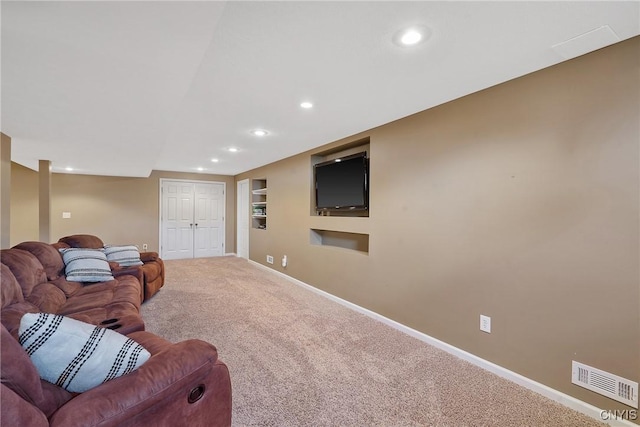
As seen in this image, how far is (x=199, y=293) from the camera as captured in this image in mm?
4078

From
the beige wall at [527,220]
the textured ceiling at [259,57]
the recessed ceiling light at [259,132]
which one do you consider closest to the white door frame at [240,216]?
the recessed ceiling light at [259,132]

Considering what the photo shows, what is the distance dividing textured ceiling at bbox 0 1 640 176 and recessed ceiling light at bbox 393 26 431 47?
43mm

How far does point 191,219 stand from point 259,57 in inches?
247

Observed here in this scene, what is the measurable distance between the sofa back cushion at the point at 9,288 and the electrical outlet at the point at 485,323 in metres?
3.17

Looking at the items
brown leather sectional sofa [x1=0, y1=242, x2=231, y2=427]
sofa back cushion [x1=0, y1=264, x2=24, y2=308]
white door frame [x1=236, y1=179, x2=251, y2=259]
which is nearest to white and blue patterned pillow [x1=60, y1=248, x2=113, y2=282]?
brown leather sectional sofa [x1=0, y1=242, x2=231, y2=427]

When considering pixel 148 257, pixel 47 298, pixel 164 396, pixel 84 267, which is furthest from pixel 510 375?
pixel 148 257

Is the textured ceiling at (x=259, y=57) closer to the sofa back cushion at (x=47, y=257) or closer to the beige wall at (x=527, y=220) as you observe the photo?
the beige wall at (x=527, y=220)

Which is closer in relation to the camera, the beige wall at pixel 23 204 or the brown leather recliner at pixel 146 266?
the brown leather recliner at pixel 146 266

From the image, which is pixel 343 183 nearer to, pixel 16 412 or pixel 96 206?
pixel 16 412

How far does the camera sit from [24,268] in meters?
2.10

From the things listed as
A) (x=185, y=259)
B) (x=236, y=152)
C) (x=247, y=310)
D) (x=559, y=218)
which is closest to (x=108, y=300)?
(x=247, y=310)

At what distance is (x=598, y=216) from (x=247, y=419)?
239cm

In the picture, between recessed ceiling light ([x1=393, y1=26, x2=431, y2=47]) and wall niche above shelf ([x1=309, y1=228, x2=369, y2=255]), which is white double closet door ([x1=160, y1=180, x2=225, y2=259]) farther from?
recessed ceiling light ([x1=393, y1=26, x2=431, y2=47])

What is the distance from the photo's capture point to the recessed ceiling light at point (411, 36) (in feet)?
4.99
